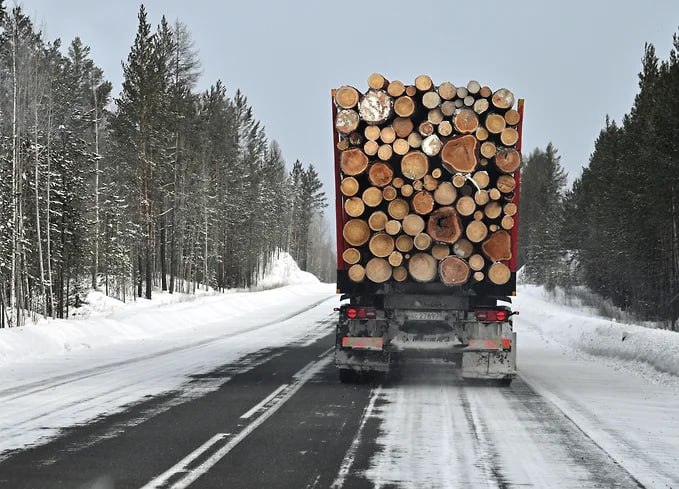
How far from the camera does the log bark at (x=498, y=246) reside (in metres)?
10.9

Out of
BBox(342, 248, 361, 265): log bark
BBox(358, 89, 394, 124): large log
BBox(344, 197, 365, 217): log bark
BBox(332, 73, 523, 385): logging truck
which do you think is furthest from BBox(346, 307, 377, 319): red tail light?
BBox(358, 89, 394, 124): large log

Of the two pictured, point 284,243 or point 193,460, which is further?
point 284,243

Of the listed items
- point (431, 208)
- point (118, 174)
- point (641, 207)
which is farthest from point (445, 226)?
point (118, 174)

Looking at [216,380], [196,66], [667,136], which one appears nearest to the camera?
[216,380]

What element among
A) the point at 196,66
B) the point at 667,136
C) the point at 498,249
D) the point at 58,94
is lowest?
the point at 498,249

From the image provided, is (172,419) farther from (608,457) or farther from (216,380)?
(608,457)

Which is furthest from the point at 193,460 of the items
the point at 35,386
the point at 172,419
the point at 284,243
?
the point at 284,243

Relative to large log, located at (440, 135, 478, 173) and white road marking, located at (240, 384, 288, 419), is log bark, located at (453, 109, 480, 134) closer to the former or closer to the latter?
large log, located at (440, 135, 478, 173)

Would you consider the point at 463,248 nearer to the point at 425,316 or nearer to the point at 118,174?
the point at 425,316

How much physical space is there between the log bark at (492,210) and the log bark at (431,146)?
1011 mm

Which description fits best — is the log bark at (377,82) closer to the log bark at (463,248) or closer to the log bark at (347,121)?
the log bark at (347,121)

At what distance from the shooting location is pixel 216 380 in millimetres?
11812

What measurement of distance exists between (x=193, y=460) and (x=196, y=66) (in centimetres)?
4656

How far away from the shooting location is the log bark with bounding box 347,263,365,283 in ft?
36.0
